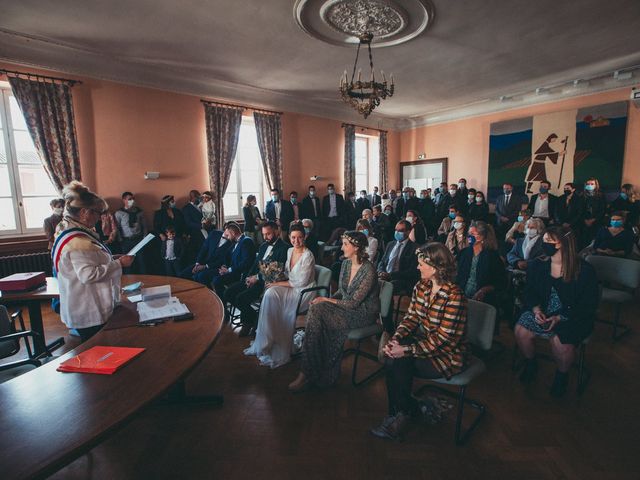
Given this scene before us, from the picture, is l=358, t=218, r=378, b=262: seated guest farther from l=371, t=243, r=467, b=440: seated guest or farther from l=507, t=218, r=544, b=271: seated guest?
l=371, t=243, r=467, b=440: seated guest

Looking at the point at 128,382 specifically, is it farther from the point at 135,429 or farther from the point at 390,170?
the point at 390,170

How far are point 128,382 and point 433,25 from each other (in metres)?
5.28

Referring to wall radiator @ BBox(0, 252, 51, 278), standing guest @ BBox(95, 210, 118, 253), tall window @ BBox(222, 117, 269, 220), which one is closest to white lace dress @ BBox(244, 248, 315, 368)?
standing guest @ BBox(95, 210, 118, 253)

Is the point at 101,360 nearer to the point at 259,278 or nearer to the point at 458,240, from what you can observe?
the point at 259,278

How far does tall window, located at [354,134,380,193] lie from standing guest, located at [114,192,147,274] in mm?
6480

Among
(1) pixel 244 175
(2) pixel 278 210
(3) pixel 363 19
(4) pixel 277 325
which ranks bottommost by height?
(4) pixel 277 325

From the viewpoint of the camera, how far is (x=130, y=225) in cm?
614

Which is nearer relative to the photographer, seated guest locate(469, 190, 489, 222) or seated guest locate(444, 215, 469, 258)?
seated guest locate(444, 215, 469, 258)

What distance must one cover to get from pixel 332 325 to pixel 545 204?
7.14 meters

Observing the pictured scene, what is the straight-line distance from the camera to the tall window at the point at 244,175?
809cm

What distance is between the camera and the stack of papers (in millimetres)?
2086

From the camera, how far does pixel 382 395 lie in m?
2.72

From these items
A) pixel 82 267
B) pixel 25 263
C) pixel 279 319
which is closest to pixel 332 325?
pixel 279 319

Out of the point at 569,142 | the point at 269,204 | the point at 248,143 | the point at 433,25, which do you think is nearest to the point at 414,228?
the point at 433,25
